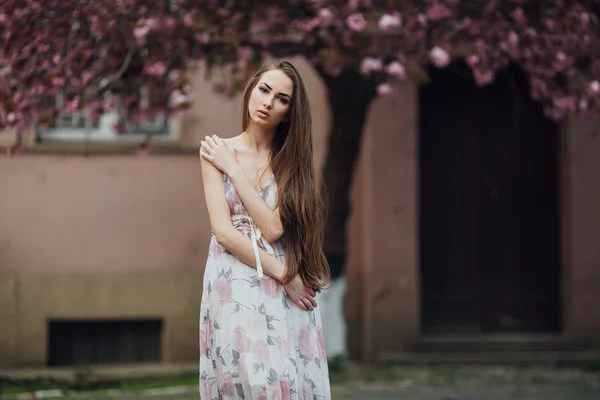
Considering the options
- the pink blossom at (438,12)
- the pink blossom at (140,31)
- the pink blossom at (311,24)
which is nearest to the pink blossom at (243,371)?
the pink blossom at (140,31)

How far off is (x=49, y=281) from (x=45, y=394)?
178cm

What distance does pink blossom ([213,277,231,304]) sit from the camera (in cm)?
449

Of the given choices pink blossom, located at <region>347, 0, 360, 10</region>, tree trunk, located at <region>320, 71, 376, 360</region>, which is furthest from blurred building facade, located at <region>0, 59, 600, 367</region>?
pink blossom, located at <region>347, 0, 360, 10</region>

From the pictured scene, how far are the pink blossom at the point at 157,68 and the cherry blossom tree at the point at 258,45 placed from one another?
11 mm

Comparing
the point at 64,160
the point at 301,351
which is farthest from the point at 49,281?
the point at 301,351

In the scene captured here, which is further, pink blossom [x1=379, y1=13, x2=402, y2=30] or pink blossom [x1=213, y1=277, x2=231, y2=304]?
pink blossom [x1=379, y1=13, x2=402, y2=30]

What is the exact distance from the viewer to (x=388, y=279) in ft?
38.9

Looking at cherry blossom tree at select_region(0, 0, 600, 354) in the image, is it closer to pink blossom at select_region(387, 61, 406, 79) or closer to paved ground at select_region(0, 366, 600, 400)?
pink blossom at select_region(387, 61, 406, 79)

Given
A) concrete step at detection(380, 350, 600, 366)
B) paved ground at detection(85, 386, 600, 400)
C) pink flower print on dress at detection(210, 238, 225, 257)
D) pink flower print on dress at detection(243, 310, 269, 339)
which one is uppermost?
pink flower print on dress at detection(210, 238, 225, 257)

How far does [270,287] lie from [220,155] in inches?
22.3

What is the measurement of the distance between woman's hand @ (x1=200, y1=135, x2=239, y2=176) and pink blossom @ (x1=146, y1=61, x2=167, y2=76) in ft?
14.3

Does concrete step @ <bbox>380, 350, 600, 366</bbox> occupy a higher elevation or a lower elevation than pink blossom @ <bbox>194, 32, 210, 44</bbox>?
lower

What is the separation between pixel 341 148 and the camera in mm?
10250

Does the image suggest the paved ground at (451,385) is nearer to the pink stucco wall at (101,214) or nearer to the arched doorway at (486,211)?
the arched doorway at (486,211)
